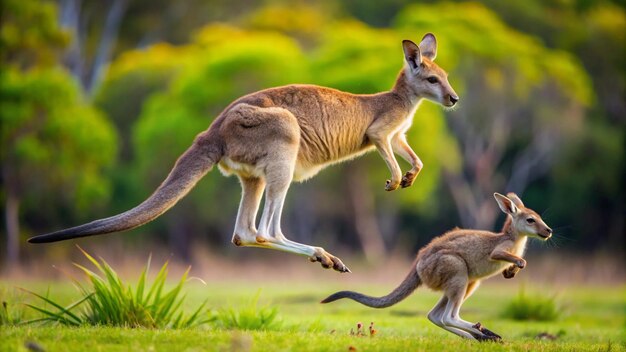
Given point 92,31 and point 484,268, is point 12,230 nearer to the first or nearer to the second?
point 92,31

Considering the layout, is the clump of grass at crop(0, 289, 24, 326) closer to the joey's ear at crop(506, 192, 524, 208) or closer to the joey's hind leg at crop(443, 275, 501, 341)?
the joey's hind leg at crop(443, 275, 501, 341)

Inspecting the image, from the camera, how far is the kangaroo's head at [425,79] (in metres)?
10.6

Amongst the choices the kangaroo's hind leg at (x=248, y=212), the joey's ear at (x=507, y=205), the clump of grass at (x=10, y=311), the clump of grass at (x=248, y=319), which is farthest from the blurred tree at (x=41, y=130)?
the joey's ear at (x=507, y=205)

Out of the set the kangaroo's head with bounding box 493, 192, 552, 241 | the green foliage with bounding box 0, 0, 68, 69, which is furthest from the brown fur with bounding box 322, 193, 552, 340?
the green foliage with bounding box 0, 0, 68, 69

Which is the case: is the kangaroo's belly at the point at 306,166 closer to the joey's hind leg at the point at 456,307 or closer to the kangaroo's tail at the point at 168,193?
the kangaroo's tail at the point at 168,193

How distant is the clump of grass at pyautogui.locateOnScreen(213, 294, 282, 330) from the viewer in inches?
430

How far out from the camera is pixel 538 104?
42.0m

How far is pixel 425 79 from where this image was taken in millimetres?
10703

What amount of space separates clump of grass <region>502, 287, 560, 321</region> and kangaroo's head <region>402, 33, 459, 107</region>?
5.34m

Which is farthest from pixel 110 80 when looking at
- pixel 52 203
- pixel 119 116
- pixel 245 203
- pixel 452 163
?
pixel 245 203

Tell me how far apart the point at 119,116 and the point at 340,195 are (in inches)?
459

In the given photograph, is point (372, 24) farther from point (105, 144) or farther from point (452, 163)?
point (105, 144)

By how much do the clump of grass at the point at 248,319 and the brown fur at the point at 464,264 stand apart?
1269 millimetres

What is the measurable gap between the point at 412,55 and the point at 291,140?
1741mm
